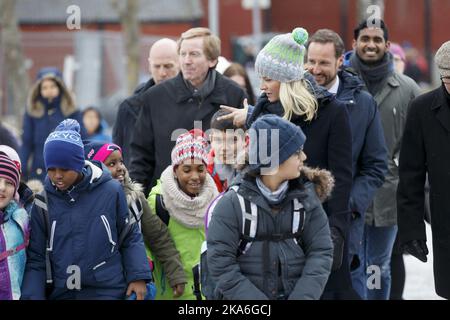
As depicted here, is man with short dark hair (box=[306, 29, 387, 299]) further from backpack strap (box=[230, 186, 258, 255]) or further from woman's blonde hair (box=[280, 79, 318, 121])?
backpack strap (box=[230, 186, 258, 255])

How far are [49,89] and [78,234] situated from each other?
6.65 meters

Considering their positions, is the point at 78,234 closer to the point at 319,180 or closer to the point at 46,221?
the point at 46,221

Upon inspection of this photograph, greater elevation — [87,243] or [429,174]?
[429,174]

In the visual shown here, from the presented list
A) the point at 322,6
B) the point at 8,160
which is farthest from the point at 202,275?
the point at 322,6

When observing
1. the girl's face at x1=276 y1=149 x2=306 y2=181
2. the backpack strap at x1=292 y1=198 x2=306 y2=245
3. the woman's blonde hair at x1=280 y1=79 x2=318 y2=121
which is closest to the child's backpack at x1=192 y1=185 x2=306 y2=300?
the backpack strap at x1=292 y1=198 x2=306 y2=245

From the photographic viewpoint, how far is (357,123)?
7.47 meters

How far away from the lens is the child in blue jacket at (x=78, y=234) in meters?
6.34

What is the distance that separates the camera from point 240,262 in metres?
5.77

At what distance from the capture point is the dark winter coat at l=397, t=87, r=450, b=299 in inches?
262

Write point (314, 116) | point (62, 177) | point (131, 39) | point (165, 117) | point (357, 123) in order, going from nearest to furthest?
point (62, 177)
point (314, 116)
point (357, 123)
point (165, 117)
point (131, 39)

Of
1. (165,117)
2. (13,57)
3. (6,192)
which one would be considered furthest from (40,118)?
(13,57)

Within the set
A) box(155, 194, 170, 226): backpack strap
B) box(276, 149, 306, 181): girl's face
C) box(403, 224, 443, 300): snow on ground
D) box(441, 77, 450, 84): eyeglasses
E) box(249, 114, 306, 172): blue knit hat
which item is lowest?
box(403, 224, 443, 300): snow on ground

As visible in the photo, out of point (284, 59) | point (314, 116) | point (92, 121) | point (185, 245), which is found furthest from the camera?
point (92, 121)

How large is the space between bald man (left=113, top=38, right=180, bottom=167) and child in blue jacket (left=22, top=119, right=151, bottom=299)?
2.46 m
